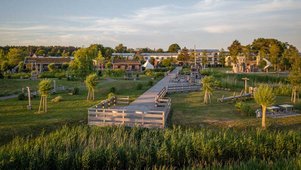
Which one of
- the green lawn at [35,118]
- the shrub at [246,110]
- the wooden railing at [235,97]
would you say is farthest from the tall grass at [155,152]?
the wooden railing at [235,97]

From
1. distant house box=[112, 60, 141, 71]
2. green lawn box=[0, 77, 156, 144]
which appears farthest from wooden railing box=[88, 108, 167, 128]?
distant house box=[112, 60, 141, 71]

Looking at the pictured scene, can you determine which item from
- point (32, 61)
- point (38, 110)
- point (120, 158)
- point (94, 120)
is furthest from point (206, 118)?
point (32, 61)

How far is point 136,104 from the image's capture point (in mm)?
19422

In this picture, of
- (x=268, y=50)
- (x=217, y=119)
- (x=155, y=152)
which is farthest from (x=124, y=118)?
(x=268, y=50)

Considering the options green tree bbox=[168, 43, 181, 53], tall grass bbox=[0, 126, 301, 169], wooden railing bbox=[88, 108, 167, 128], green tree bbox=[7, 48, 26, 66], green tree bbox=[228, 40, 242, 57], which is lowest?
tall grass bbox=[0, 126, 301, 169]

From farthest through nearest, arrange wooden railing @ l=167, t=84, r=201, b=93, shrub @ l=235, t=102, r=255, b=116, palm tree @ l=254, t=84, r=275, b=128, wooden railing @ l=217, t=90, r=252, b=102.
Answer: wooden railing @ l=167, t=84, r=201, b=93 → wooden railing @ l=217, t=90, r=252, b=102 → shrub @ l=235, t=102, r=255, b=116 → palm tree @ l=254, t=84, r=275, b=128

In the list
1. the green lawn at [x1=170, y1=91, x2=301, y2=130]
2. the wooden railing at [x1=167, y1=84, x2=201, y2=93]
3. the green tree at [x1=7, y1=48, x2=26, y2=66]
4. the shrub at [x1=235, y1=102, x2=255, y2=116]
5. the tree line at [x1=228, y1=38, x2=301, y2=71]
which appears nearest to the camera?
the green lawn at [x1=170, y1=91, x2=301, y2=130]

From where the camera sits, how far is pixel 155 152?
32.1 feet

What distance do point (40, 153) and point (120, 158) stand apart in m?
2.74

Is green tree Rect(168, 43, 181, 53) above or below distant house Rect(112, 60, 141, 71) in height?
above

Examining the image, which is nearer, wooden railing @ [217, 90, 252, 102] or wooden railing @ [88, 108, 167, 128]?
wooden railing @ [88, 108, 167, 128]

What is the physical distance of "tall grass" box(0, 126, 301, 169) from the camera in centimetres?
889

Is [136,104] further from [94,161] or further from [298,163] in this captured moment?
[298,163]

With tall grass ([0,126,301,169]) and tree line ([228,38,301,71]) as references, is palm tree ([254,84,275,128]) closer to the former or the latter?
tall grass ([0,126,301,169])
